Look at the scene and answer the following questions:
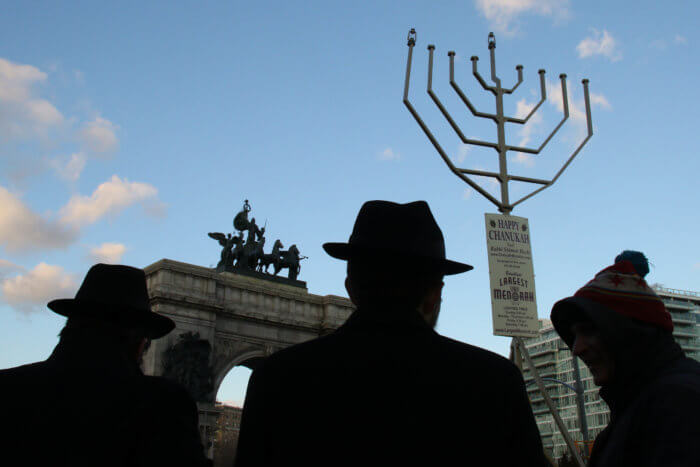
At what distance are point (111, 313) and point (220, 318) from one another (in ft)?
88.8

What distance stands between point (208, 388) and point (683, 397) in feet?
89.3

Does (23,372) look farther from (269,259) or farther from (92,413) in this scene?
(269,259)

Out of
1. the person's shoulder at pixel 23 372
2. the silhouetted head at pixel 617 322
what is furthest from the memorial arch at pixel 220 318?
the silhouetted head at pixel 617 322

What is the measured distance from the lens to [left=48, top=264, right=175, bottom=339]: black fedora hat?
10.2 feet

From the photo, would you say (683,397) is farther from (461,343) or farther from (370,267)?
(370,267)

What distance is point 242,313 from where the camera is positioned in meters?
30.0

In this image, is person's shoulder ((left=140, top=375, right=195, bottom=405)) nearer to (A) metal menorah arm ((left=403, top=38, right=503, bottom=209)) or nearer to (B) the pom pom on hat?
(B) the pom pom on hat

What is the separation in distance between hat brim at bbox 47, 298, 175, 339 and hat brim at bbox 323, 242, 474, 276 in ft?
4.10

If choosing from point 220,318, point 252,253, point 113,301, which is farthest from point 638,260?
point 252,253

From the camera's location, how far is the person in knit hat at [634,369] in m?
1.93

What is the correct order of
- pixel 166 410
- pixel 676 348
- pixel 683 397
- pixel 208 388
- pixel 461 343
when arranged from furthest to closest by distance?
pixel 208 388, pixel 166 410, pixel 676 348, pixel 461 343, pixel 683 397

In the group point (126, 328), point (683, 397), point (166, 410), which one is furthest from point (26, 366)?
point (683, 397)

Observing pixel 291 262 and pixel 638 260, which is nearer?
pixel 638 260

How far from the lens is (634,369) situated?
229 centimetres
